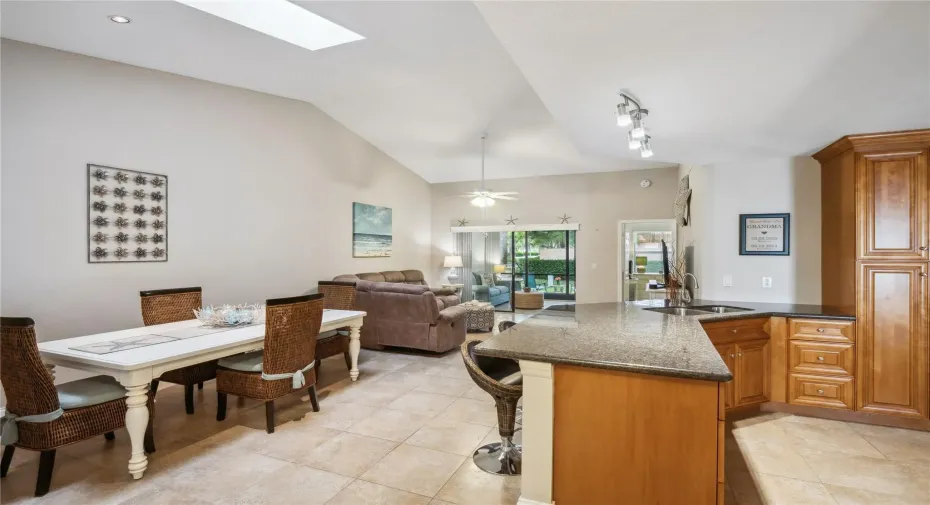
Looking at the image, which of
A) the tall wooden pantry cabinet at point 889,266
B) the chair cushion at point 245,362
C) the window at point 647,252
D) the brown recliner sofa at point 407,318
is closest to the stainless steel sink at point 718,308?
the tall wooden pantry cabinet at point 889,266

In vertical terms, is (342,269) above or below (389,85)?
below

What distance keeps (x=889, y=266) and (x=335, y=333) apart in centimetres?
462

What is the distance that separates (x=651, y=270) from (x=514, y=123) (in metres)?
3.88

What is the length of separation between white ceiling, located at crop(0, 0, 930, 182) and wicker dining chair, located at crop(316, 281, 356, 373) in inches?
92.1

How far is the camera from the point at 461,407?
344 cm

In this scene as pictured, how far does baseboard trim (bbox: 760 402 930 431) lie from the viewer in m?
3.03

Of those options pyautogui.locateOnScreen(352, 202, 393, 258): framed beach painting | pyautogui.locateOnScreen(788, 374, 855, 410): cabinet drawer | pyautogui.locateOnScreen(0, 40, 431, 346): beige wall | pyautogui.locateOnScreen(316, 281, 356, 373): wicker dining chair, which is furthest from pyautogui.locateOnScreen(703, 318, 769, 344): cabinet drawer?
pyautogui.locateOnScreen(352, 202, 393, 258): framed beach painting

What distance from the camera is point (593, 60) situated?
236 cm

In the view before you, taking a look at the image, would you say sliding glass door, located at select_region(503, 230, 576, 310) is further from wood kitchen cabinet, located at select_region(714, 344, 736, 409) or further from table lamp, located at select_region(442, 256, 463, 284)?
wood kitchen cabinet, located at select_region(714, 344, 736, 409)

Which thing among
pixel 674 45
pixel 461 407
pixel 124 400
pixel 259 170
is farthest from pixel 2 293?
pixel 674 45

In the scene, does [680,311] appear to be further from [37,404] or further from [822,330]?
[37,404]

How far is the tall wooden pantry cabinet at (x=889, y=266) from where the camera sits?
9.71ft

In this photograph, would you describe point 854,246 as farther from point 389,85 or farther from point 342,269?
point 342,269

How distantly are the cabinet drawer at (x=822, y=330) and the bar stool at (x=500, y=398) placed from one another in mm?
2320
